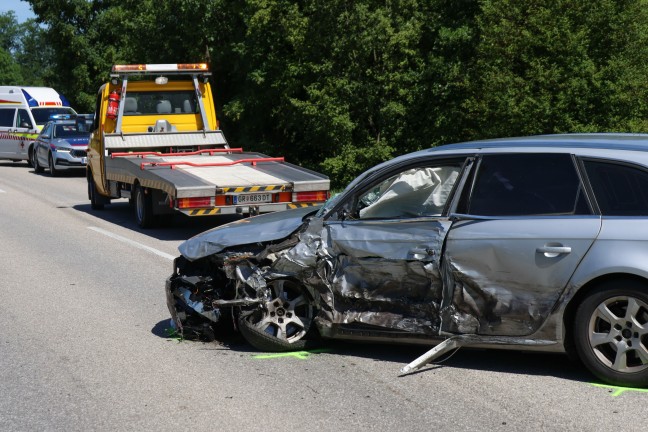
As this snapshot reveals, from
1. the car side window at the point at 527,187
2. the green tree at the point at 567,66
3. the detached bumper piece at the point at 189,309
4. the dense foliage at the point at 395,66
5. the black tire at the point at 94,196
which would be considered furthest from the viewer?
the dense foliage at the point at 395,66

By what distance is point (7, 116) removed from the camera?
3325 cm

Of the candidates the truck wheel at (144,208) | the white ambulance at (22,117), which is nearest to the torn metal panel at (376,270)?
the truck wheel at (144,208)

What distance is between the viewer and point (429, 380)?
21.4 feet

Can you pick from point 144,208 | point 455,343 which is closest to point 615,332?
point 455,343

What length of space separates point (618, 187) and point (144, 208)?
32.6ft

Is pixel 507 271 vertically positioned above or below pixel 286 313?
above

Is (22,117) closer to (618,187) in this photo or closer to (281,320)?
(281,320)

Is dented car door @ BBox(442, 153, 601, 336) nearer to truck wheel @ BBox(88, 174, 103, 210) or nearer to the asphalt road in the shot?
the asphalt road

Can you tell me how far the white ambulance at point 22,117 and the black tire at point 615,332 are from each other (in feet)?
92.9

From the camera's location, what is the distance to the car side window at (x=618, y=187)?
20.2 feet

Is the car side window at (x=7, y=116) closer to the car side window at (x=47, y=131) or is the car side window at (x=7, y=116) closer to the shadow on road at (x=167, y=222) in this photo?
the car side window at (x=47, y=131)

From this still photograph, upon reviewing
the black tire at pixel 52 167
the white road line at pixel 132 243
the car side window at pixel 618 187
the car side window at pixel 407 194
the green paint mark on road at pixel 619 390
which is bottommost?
the black tire at pixel 52 167

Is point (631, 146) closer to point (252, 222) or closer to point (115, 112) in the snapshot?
point (252, 222)

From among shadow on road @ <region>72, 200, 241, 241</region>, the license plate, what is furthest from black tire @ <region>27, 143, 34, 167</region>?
the license plate
